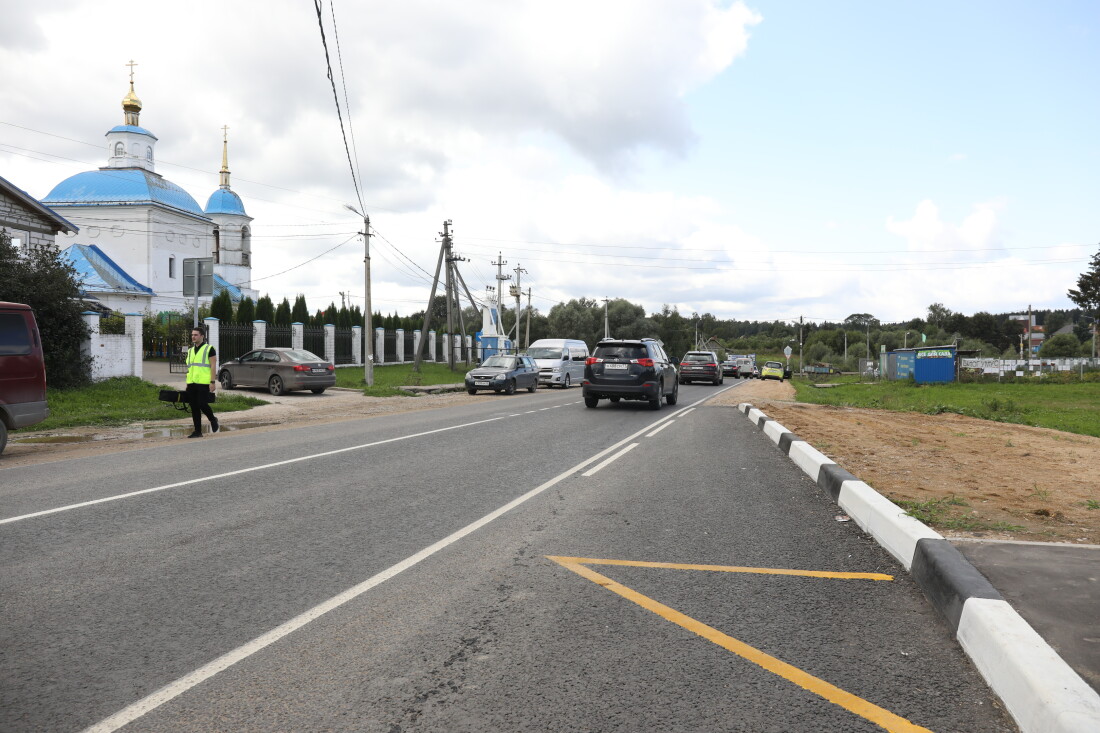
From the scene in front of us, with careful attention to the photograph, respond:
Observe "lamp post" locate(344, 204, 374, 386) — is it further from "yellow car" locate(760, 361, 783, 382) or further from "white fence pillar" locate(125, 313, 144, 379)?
"yellow car" locate(760, 361, 783, 382)

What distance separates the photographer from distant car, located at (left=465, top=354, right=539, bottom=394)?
88.7 feet

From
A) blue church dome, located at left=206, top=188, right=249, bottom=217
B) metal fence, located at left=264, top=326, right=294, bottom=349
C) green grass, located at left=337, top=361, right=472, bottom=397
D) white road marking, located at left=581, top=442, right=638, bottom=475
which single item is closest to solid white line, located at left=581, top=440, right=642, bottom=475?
white road marking, located at left=581, top=442, right=638, bottom=475

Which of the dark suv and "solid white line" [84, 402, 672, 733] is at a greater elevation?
the dark suv

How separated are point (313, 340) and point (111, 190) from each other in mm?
25045

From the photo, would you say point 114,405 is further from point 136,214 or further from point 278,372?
point 136,214

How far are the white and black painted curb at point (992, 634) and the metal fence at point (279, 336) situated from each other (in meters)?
30.4

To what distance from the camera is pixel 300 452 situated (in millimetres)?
10344

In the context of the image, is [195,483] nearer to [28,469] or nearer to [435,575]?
[28,469]

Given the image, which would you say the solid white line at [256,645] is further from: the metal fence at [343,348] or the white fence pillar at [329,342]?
the metal fence at [343,348]

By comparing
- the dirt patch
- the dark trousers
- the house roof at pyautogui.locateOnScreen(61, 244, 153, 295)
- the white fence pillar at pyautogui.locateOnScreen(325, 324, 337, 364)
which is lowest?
the dirt patch

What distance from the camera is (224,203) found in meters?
62.9

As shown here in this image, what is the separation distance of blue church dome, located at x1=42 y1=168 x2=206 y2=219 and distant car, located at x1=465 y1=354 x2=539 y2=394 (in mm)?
33371

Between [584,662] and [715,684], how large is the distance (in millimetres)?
584

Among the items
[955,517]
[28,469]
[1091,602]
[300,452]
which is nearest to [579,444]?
[300,452]
